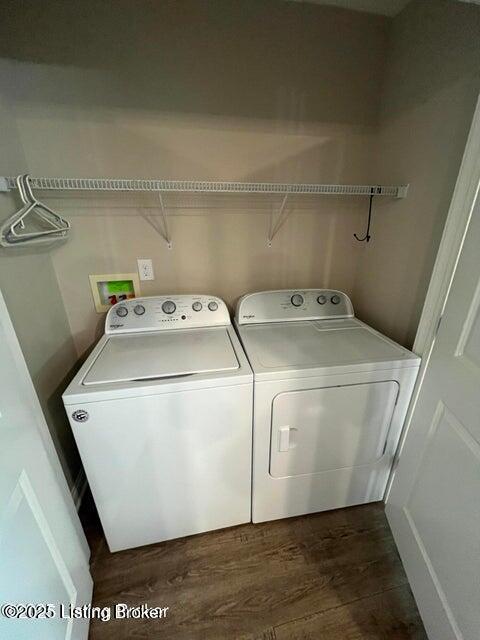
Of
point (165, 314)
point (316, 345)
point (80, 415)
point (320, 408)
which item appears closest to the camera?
point (80, 415)

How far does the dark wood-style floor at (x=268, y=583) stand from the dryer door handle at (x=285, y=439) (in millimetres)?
552

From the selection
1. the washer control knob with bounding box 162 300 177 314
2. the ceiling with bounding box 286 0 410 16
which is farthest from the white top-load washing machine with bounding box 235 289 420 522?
the ceiling with bounding box 286 0 410 16

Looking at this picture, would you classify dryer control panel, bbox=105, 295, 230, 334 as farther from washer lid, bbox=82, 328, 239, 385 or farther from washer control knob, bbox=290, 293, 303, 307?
washer control knob, bbox=290, 293, 303, 307

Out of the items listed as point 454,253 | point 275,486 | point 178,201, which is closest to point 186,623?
point 275,486

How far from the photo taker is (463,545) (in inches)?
35.1

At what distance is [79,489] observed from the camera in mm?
1496

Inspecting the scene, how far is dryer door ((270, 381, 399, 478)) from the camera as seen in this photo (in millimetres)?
1171

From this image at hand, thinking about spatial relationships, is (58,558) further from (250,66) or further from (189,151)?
(250,66)

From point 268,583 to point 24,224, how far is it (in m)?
1.96

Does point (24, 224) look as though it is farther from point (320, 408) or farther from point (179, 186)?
point (320, 408)

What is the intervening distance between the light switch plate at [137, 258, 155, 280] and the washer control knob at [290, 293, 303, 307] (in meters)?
0.85

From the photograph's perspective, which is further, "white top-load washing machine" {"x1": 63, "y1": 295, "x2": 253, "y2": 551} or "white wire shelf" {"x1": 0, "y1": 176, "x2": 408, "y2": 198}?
"white wire shelf" {"x1": 0, "y1": 176, "x2": 408, "y2": 198}

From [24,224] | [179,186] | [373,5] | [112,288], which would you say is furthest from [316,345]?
[373,5]

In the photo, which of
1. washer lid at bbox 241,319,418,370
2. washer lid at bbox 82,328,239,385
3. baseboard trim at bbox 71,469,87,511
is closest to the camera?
washer lid at bbox 82,328,239,385
